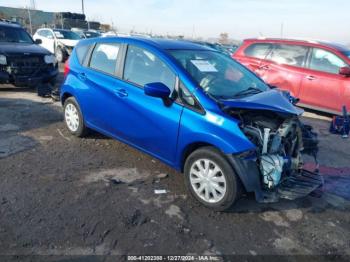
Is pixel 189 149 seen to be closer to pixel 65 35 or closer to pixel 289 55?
pixel 289 55

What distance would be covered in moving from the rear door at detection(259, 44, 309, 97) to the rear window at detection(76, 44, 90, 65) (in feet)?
16.9

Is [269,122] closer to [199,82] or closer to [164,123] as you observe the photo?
[199,82]

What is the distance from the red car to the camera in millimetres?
8000

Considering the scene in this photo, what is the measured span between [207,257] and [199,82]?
6.44 feet

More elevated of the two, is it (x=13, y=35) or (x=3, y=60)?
(x=13, y=35)

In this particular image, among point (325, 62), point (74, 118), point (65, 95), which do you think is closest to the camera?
point (74, 118)

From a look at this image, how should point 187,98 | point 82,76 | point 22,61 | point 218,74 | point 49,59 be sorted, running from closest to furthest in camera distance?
point 187,98, point 218,74, point 82,76, point 22,61, point 49,59

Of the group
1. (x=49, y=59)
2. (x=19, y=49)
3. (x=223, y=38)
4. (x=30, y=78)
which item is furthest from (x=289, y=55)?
(x=223, y=38)


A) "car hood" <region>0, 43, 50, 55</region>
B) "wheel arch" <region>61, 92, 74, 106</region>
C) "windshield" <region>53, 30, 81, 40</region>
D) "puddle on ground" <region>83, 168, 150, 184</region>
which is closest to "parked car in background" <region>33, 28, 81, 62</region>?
"windshield" <region>53, 30, 81, 40</region>

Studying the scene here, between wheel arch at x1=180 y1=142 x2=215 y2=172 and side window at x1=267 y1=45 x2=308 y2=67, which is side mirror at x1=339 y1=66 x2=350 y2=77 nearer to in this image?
side window at x1=267 y1=45 x2=308 y2=67

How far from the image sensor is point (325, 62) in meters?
8.28

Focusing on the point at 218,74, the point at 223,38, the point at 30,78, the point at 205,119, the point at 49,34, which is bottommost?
the point at 223,38

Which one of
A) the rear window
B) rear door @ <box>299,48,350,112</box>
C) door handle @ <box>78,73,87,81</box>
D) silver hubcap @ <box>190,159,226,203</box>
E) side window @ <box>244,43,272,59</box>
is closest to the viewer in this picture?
silver hubcap @ <box>190,159,226,203</box>

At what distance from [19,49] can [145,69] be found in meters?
6.15
